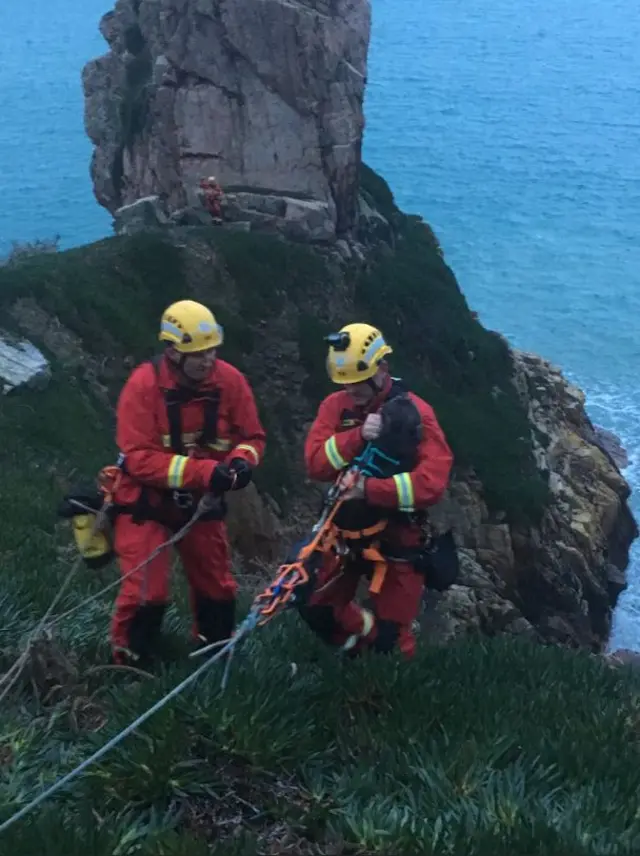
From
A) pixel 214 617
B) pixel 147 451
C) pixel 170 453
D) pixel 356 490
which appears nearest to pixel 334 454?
pixel 356 490

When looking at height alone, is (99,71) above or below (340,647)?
below

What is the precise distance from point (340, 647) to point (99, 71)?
30904 mm

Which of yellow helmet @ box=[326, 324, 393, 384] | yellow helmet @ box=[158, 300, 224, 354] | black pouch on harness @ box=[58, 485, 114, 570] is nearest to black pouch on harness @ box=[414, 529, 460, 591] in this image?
yellow helmet @ box=[326, 324, 393, 384]

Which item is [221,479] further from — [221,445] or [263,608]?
[263,608]

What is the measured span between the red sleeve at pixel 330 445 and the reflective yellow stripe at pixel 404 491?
359 millimetres

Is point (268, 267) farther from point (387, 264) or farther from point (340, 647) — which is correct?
point (340, 647)

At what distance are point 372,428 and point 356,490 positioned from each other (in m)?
0.41

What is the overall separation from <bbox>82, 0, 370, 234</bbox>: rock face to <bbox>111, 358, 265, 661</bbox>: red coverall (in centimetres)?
2368

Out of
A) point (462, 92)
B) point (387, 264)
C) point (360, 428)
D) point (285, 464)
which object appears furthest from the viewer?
point (462, 92)

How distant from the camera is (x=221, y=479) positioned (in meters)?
Answer: 6.32

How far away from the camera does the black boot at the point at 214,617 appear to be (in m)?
7.10

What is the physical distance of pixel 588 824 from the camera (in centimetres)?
440

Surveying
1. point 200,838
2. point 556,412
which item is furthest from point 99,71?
point 200,838

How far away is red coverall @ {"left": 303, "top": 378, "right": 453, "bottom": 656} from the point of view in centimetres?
627
